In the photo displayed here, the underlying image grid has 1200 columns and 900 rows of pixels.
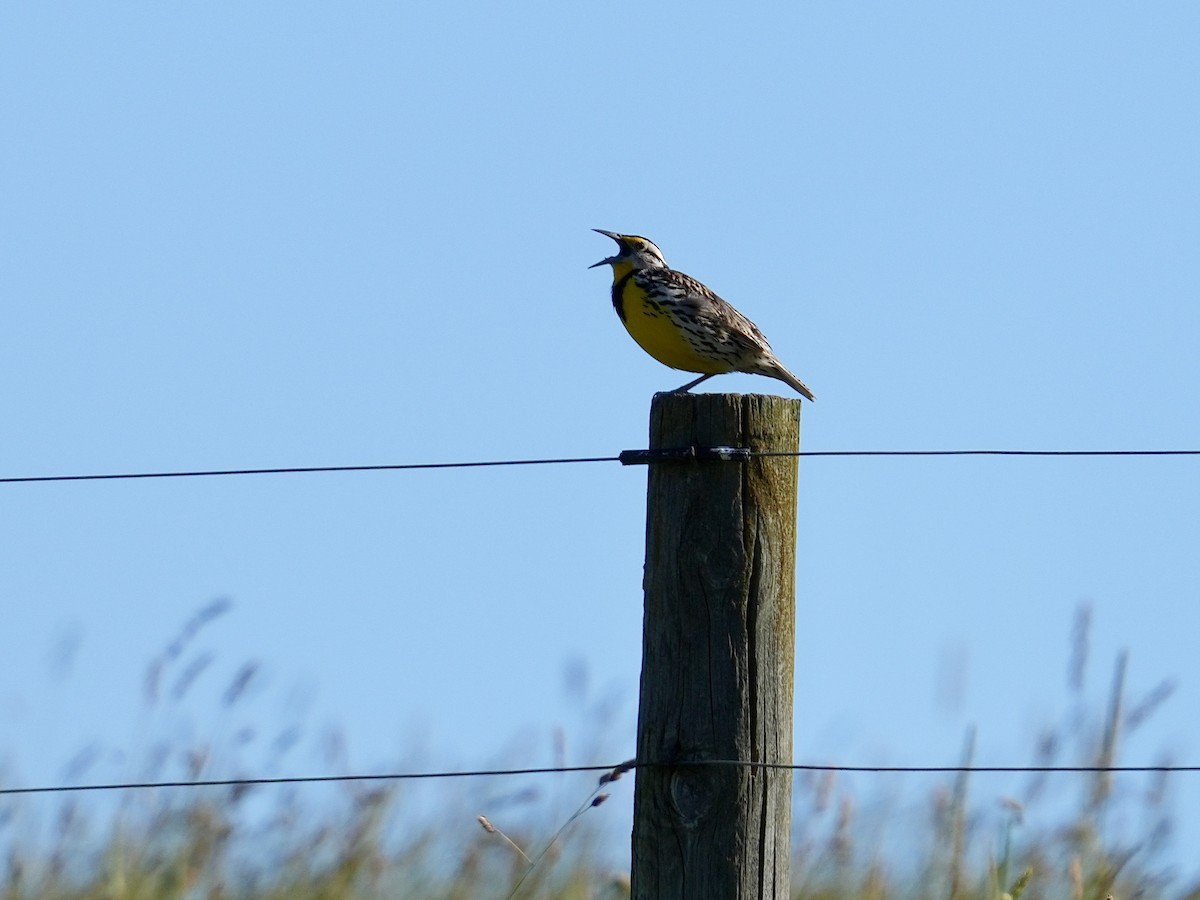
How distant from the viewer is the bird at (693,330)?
17.9ft

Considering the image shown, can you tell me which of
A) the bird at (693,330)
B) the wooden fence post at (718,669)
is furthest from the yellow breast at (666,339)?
the wooden fence post at (718,669)

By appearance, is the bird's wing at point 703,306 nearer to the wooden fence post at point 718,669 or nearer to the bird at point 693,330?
the bird at point 693,330

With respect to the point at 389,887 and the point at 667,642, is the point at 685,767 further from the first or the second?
the point at 389,887

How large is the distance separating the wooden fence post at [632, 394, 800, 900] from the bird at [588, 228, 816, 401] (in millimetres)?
2465

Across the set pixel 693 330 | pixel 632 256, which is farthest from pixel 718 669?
pixel 632 256

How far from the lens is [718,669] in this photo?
2.91 m

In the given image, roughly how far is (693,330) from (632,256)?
1.22m

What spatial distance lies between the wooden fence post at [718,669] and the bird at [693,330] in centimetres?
247

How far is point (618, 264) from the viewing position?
6453 millimetres

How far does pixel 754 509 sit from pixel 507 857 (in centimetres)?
138

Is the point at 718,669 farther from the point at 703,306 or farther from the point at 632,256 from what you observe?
the point at 632,256

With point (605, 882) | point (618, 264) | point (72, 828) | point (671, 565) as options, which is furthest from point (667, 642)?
point (618, 264)

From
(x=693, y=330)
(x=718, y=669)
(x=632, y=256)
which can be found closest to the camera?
(x=718, y=669)

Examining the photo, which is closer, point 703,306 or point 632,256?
point 703,306
